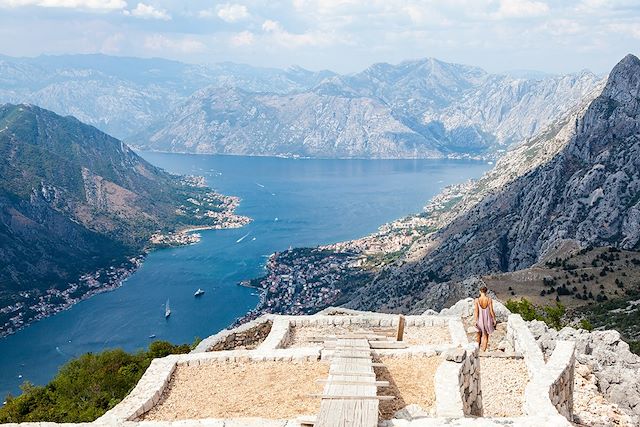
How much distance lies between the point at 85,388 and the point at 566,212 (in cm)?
9156

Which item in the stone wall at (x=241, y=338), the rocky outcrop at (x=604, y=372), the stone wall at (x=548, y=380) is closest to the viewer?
the stone wall at (x=548, y=380)

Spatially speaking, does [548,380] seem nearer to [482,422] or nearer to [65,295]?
[482,422]

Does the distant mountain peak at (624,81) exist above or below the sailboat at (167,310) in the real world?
above

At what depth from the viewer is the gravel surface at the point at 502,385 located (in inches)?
554

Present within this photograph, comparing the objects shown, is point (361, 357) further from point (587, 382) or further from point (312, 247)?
point (312, 247)

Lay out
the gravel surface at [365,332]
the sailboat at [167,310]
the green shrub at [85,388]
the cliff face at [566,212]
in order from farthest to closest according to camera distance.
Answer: the sailboat at [167,310], the cliff face at [566,212], the green shrub at [85,388], the gravel surface at [365,332]

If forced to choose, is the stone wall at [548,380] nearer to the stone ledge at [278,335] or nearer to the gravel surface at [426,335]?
the gravel surface at [426,335]

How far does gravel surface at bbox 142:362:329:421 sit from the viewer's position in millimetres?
13344

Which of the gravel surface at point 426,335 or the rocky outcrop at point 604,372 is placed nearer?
the rocky outcrop at point 604,372

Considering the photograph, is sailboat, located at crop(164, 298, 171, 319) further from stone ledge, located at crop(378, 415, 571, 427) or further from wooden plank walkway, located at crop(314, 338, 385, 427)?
Result: stone ledge, located at crop(378, 415, 571, 427)

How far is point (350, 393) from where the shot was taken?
1176 cm

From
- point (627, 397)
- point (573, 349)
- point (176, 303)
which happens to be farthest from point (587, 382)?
point (176, 303)

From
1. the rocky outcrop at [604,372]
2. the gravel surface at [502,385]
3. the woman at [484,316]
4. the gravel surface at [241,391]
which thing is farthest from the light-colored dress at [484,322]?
the gravel surface at [241,391]

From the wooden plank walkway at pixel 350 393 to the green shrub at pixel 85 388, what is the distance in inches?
670
